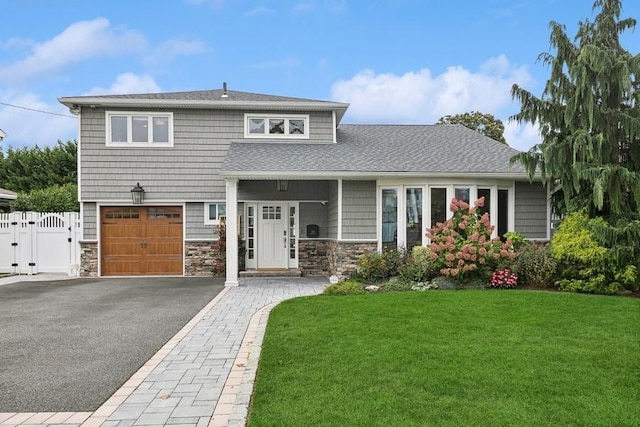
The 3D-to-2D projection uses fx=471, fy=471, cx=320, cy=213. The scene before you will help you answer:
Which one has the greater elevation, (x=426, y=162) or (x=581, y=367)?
(x=426, y=162)

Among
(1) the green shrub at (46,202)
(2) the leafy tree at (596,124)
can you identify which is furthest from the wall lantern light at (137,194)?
(2) the leafy tree at (596,124)

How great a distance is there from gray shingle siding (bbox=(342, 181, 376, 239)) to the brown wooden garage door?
5382 millimetres

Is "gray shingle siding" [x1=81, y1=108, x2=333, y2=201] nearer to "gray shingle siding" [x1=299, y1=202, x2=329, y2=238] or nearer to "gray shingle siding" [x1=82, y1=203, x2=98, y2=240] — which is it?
"gray shingle siding" [x1=82, y1=203, x2=98, y2=240]

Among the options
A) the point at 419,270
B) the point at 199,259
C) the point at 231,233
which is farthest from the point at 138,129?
the point at 419,270

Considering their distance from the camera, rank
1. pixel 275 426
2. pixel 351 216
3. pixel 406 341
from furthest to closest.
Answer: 1. pixel 351 216
2. pixel 406 341
3. pixel 275 426

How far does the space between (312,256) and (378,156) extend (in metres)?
3.70

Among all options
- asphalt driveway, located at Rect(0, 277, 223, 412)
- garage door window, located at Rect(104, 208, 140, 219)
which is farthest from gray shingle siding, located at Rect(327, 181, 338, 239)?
garage door window, located at Rect(104, 208, 140, 219)

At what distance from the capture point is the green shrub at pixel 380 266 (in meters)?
11.5

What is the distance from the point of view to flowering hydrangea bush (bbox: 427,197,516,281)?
10.2 m

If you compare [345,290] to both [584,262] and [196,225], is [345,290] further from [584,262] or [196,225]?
[196,225]

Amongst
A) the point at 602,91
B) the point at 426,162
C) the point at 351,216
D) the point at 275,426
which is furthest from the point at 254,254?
the point at 275,426

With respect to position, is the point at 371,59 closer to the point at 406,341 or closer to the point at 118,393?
the point at 406,341

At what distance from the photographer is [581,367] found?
474cm

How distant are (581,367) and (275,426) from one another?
10.5ft
